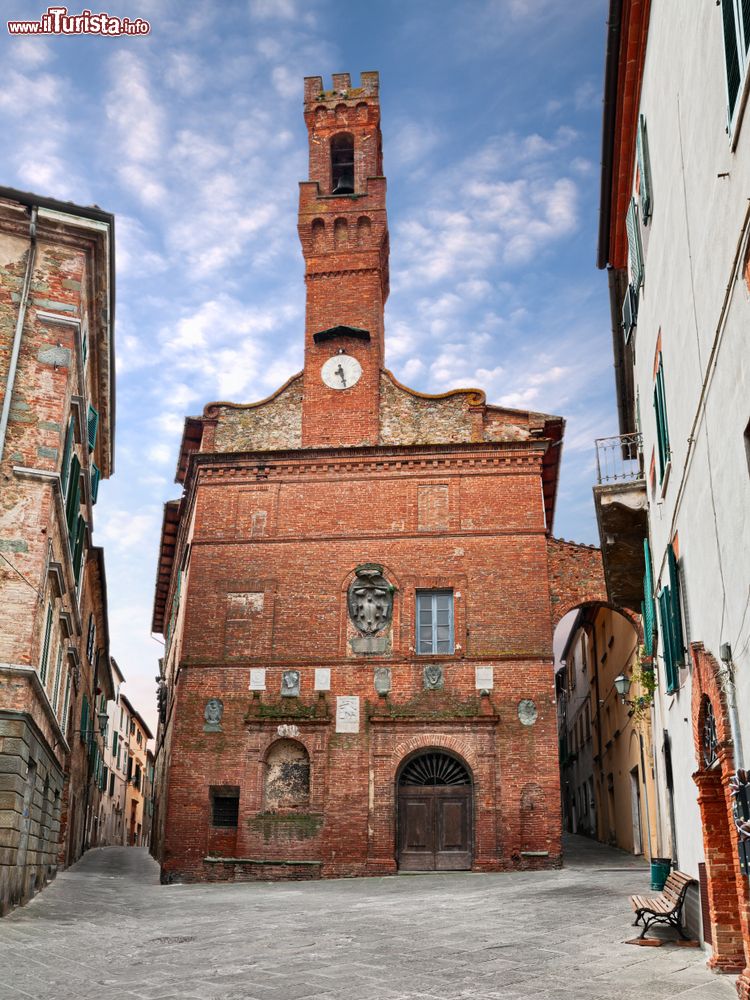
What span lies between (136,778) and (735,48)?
60570 millimetres

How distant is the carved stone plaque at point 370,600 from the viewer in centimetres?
2139

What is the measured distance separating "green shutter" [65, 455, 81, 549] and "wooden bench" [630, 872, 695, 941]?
10147mm

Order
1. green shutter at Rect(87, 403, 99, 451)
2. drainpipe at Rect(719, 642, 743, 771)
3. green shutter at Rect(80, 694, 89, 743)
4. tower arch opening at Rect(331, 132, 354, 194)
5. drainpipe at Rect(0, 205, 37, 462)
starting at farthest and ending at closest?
tower arch opening at Rect(331, 132, 354, 194) < green shutter at Rect(80, 694, 89, 743) < green shutter at Rect(87, 403, 99, 451) < drainpipe at Rect(0, 205, 37, 462) < drainpipe at Rect(719, 642, 743, 771)

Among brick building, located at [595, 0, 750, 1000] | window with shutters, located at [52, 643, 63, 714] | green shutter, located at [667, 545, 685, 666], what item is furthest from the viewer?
window with shutters, located at [52, 643, 63, 714]

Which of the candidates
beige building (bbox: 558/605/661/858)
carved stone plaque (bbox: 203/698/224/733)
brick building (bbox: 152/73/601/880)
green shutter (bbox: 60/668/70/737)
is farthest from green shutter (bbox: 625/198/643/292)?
green shutter (bbox: 60/668/70/737)

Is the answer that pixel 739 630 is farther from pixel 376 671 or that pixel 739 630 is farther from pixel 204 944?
pixel 376 671

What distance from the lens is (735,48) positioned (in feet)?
19.3

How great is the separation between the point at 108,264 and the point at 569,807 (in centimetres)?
3148

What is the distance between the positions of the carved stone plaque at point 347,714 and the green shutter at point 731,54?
16.4m

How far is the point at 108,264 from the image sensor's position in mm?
14945

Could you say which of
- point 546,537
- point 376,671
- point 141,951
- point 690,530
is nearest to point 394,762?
point 376,671

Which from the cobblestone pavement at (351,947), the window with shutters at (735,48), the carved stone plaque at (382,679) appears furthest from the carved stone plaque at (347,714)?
the window with shutters at (735,48)

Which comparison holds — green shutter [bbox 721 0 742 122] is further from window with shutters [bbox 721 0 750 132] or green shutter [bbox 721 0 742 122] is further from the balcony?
the balcony

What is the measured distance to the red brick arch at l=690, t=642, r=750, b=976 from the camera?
7090 mm
